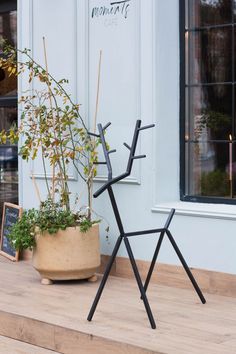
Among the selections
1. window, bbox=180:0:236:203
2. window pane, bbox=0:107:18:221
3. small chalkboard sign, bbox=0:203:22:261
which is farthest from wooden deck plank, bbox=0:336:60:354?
window pane, bbox=0:107:18:221

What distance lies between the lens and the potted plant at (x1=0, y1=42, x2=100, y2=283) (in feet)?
21.7

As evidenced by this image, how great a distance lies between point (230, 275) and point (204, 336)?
4.12ft

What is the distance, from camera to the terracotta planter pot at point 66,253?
6594mm

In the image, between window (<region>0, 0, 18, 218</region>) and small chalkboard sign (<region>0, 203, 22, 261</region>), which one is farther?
window (<region>0, 0, 18, 218</region>)

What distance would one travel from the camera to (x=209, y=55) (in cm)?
667

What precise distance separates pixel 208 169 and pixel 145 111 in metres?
0.74

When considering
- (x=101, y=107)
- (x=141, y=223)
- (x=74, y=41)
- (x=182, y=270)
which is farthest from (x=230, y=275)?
(x=74, y=41)

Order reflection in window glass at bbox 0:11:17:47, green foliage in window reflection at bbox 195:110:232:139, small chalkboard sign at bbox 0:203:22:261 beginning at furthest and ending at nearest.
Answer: reflection in window glass at bbox 0:11:17:47, small chalkboard sign at bbox 0:203:22:261, green foliage in window reflection at bbox 195:110:232:139

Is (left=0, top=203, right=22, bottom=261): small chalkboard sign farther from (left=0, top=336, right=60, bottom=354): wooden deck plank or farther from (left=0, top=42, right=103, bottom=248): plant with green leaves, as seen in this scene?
(left=0, top=336, right=60, bottom=354): wooden deck plank

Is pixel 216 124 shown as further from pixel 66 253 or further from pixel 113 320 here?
pixel 113 320

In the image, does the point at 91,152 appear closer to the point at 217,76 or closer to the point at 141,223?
the point at 141,223

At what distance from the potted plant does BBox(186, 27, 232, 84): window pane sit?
1083 millimetres

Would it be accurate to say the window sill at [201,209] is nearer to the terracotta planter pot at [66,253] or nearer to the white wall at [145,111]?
the white wall at [145,111]

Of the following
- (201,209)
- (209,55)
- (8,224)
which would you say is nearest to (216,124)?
(209,55)
